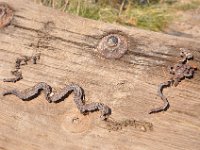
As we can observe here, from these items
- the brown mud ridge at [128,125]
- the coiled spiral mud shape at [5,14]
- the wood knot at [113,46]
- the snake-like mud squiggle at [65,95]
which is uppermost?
the coiled spiral mud shape at [5,14]

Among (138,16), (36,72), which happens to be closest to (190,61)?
(36,72)

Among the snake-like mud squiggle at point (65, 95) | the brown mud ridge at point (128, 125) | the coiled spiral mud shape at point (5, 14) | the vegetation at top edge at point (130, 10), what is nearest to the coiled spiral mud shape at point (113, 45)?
the snake-like mud squiggle at point (65, 95)

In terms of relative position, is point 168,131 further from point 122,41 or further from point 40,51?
point 40,51

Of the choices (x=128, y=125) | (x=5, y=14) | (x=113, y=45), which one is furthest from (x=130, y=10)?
(x=128, y=125)

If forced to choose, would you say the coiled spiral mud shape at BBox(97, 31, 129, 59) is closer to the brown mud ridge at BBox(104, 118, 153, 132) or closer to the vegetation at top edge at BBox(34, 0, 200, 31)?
the brown mud ridge at BBox(104, 118, 153, 132)

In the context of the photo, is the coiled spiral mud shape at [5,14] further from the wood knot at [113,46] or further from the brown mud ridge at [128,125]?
the brown mud ridge at [128,125]

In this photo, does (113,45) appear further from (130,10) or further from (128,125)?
(130,10)

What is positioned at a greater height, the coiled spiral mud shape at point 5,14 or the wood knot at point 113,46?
the coiled spiral mud shape at point 5,14

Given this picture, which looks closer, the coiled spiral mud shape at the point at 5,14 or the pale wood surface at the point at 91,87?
the pale wood surface at the point at 91,87
